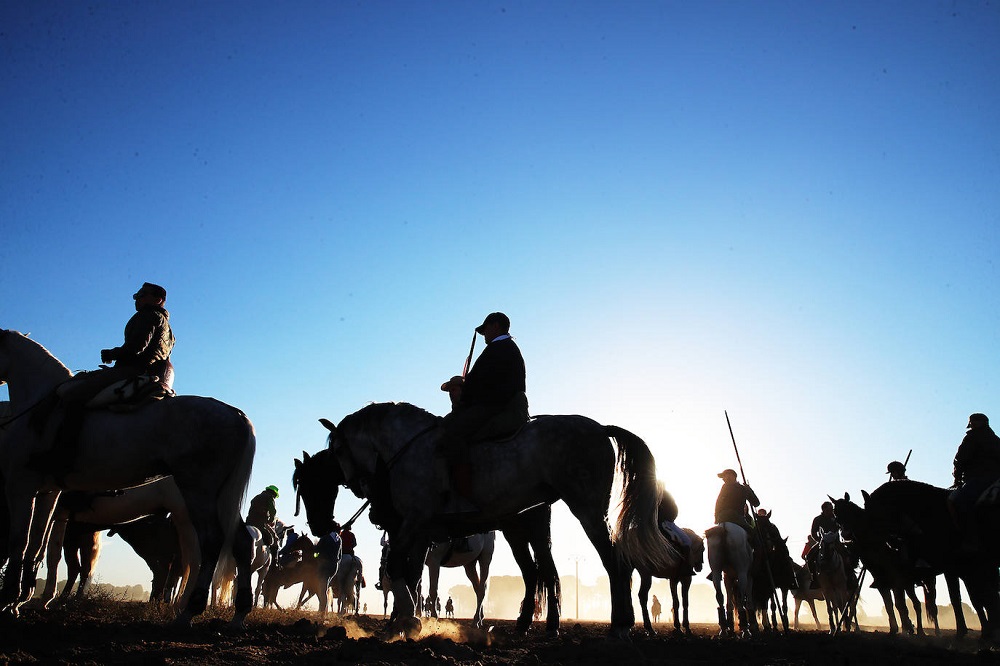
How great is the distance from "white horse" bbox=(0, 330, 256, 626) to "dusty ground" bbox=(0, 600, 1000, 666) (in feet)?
2.48

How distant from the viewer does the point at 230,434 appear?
7520mm

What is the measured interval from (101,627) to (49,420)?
2.43 m

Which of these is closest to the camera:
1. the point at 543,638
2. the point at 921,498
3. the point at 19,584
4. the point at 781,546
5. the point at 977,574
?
the point at 19,584

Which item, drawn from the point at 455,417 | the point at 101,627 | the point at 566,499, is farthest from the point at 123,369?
the point at 566,499

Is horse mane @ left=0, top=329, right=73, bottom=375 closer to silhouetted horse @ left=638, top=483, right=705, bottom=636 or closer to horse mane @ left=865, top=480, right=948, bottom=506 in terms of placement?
silhouetted horse @ left=638, top=483, right=705, bottom=636

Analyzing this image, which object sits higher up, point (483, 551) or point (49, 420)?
point (49, 420)

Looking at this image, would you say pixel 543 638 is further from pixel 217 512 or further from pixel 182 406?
pixel 182 406

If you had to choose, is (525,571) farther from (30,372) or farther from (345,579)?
(345,579)

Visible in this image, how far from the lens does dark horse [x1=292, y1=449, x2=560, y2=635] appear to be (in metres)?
8.95

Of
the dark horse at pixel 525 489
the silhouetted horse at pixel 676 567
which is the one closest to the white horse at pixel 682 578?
the silhouetted horse at pixel 676 567

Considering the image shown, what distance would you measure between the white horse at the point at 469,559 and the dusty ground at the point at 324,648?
602 centimetres

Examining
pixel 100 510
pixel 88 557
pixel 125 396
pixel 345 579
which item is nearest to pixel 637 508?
pixel 125 396

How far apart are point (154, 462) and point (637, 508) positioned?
5.50 m

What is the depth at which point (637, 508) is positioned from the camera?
823 cm
